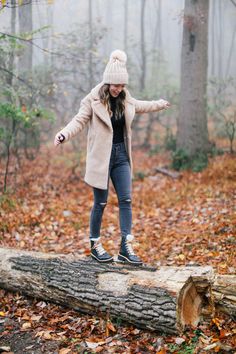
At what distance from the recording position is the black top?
4.80m

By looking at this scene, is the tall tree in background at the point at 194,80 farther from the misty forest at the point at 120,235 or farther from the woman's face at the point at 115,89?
the woman's face at the point at 115,89

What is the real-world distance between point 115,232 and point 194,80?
5.87 m

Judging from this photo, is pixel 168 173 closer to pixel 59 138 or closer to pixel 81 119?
pixel 81 119

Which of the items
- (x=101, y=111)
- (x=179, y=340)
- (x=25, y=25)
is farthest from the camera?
(x=25, y=25)

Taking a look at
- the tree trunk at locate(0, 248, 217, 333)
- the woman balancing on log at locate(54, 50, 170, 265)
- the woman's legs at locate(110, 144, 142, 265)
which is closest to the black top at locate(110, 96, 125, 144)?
the woman balancing on log at locate(54, 50, 170, 265)

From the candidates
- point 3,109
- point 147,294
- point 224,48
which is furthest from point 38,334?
point 224,48

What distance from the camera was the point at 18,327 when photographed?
459cm

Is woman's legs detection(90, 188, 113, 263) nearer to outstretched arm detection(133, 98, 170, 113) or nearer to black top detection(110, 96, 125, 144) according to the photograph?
black top detection(110, 96, 125, 144)

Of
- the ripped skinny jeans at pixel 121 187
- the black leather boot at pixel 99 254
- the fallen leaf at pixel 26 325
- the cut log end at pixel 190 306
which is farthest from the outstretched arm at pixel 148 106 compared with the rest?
the fallen leaf at pixel 26 325

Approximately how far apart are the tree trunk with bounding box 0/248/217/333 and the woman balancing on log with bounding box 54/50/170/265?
342 millimetres

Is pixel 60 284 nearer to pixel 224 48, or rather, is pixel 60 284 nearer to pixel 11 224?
pixel 11 224

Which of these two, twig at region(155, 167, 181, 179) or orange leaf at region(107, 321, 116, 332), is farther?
twig at region(155, 167, 181, 179)

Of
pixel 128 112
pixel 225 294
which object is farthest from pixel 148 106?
pixel 225 294

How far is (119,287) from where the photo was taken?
442cm
